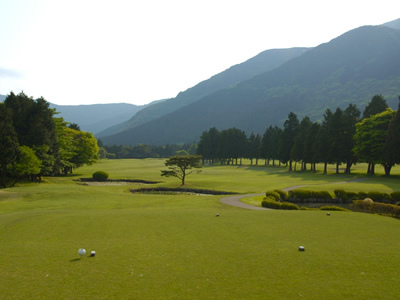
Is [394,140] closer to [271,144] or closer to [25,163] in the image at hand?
[271,144]

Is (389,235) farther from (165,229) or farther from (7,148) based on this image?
(7,148)

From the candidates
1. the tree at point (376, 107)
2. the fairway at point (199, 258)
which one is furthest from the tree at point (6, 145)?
the tree at point (376, 107)

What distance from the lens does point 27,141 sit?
52031mm

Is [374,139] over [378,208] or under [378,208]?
over

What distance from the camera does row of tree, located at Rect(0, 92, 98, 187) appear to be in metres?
44.0

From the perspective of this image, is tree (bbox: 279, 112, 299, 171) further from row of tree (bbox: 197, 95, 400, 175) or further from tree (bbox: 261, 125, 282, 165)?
tree (bbox: 261, 125, 282, 165)

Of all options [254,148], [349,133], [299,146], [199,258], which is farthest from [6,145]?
[254,148]

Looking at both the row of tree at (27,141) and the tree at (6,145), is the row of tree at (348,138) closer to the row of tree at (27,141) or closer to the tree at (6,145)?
the row of tree at (27,141)

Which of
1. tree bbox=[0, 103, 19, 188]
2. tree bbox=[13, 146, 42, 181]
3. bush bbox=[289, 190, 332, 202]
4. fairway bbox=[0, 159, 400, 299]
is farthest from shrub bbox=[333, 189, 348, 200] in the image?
tree bbox=[0, 103, 19, 188]

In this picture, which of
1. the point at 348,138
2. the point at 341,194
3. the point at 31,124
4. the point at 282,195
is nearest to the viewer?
the point at 341,194

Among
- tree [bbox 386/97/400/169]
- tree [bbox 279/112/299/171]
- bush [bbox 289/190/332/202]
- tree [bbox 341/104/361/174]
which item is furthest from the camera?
tree [bbox 279/112/299/171]

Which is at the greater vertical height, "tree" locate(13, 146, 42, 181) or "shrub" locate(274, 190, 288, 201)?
"tree" locate(13, 146, 42, 181)

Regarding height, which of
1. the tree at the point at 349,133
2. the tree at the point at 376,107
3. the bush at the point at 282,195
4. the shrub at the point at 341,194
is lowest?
the bush at the point at 282,195

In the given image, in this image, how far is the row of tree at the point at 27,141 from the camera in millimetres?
44000
